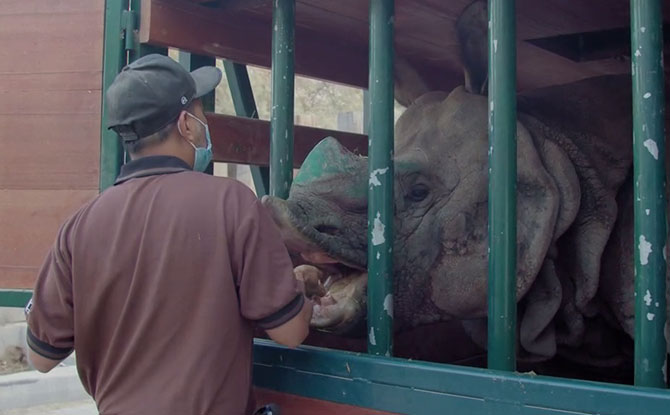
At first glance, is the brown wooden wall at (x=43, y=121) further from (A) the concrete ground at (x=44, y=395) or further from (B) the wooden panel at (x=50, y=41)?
(A) the concrete ground at (x=44, y=395)

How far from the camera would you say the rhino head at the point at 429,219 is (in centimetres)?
246

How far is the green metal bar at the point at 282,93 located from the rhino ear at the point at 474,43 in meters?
0.66

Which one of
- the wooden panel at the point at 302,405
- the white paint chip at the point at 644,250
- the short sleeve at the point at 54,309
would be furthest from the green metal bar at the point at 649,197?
the short sleeve at the point at 54,309

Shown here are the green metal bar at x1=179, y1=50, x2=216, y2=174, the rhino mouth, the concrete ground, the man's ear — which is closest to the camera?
the man's ear

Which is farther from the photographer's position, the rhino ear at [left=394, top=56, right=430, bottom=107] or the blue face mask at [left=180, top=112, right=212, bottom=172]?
the rhino ear at [left=394, top=56, right=430, bottom=107]

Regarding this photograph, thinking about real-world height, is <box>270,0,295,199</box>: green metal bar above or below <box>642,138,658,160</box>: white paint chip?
above

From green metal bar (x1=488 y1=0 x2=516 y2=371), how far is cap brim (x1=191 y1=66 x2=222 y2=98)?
740 mm

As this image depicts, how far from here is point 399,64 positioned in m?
3.59

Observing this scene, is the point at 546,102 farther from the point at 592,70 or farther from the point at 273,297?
the point at 273,297

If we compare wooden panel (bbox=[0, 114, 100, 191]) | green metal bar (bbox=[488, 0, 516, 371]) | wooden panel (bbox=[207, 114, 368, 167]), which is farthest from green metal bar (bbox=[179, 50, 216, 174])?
green metal bar (bbox=[488, 0, 516, 371])

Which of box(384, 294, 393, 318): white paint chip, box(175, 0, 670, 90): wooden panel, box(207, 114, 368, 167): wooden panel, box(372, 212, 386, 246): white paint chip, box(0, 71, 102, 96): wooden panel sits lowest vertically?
box(384, 294, 393, 318): white paint chip

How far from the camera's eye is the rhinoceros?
8.26 feet

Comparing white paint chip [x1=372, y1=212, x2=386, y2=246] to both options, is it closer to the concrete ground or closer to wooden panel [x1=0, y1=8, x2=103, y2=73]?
wooden panel [x1=0, y1=8, x2=103, y2=73]

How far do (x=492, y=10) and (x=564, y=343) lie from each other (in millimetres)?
1475
